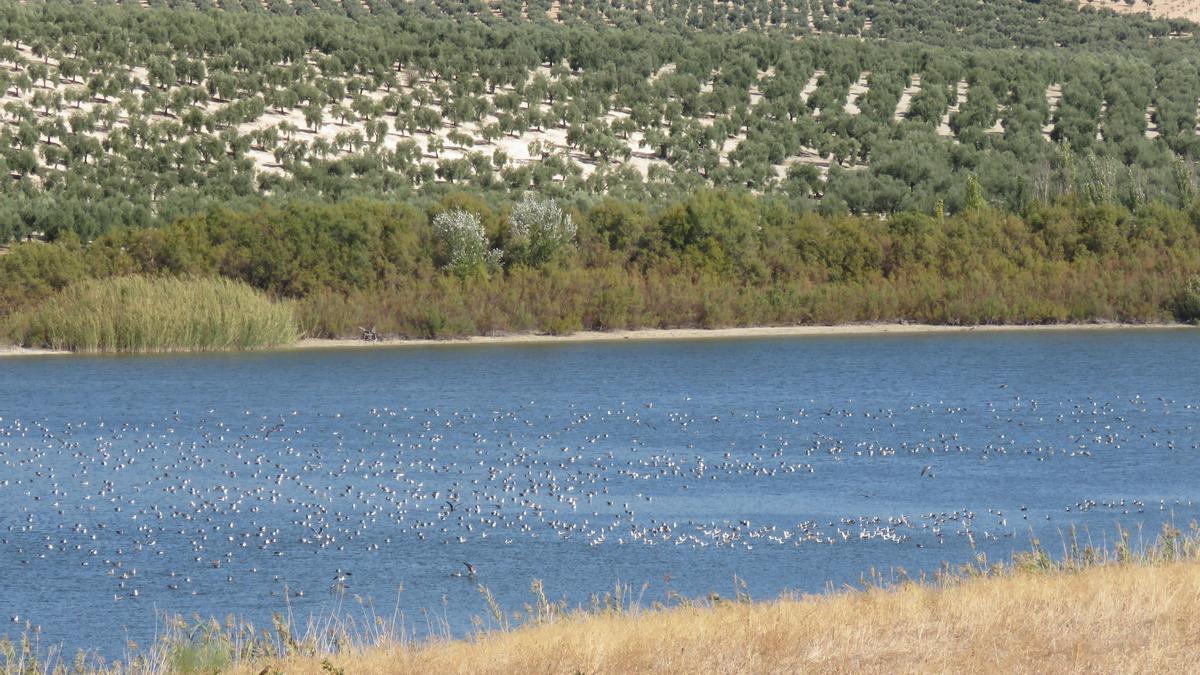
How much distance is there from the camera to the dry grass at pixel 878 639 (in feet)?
42.6

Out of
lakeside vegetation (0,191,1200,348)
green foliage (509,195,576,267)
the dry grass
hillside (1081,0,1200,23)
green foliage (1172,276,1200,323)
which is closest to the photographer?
the dry grass

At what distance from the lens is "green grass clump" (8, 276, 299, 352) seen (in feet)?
199

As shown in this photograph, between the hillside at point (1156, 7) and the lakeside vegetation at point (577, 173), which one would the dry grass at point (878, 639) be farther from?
the hillside at point (1156, 7)

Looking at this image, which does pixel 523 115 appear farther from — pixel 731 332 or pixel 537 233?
pixel 731 332

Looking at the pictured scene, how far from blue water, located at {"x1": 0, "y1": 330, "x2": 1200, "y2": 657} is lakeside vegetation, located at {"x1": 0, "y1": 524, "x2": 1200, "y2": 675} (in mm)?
3291

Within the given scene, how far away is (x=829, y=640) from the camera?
13.7 m

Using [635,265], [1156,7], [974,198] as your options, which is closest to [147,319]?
[635,265]

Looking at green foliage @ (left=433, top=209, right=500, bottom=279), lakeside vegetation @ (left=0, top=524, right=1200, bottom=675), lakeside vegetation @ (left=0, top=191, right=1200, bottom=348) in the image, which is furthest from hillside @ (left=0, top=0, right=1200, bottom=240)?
lakeside vegetation @ (left=0, top=524, right=1200, bottom=675)

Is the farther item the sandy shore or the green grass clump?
the sandy shore

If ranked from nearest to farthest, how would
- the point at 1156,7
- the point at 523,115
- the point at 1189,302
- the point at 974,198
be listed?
the point at 1189,302 < the point at 974,198 < the point at 523,115 < the point at 1156,7

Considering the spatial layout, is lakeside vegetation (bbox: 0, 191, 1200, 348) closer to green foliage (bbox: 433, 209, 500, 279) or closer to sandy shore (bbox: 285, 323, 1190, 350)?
green foliage (bbox: 433, 209, 500, 279)

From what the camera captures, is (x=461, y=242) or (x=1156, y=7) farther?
(x=1156, y=7)

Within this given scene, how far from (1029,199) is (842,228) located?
1338 cm

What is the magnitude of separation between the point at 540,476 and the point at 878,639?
17466 mm
